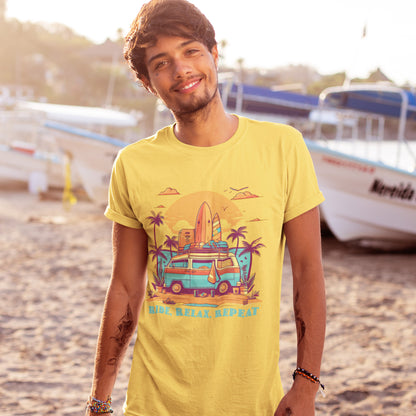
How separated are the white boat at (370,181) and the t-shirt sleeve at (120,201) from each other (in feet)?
22.4

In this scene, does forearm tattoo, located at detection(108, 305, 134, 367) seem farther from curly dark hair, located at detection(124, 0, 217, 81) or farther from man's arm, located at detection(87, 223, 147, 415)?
curly dark hair, located at detection(124, 0, 217, 81)

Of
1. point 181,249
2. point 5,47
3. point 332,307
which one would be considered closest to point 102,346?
point 181,249

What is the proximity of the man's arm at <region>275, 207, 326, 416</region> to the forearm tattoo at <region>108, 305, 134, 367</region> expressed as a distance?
530 mm

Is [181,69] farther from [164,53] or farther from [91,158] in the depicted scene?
[91,158]

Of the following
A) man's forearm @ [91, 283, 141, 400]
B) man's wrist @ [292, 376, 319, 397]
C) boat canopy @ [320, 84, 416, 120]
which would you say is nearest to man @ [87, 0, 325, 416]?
man's wrist @ [292, 376, 319, 397]

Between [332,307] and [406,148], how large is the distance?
417 centimetres

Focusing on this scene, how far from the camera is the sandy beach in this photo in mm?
3584

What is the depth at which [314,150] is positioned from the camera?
820 cm

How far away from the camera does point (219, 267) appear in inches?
57.5

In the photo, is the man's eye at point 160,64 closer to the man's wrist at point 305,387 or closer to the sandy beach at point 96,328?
the man's wrist at point 305,387

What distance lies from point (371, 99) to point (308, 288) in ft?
28.1

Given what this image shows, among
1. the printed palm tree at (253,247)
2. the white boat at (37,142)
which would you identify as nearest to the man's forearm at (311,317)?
the printed palm tree at (253,247)

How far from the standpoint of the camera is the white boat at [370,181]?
8.28 meters

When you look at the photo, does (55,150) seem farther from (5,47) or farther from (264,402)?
(5,47)
